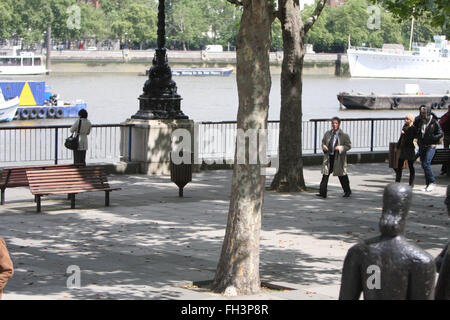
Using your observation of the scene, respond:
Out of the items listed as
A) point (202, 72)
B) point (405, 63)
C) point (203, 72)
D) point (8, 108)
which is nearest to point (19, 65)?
point (202, 72)

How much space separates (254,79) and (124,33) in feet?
505

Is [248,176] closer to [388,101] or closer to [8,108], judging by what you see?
[8,108]

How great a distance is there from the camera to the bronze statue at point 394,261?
4.81 metres

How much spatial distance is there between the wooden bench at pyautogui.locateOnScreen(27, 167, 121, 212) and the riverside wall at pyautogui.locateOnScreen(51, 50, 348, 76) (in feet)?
407

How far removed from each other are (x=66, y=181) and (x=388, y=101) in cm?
6502

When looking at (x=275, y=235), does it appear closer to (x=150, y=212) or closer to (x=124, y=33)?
(x=150, y=212)

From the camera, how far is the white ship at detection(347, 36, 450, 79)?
13338 cm

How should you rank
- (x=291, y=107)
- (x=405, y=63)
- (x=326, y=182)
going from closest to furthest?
(x=326, y=182) → (x=291, y=107) → (x=405, y=63)

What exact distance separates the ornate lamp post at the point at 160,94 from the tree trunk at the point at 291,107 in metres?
3.47

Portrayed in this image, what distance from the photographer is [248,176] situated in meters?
10.2

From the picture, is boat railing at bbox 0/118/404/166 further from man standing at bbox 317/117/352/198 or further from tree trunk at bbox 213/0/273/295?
tree trunk at bbox 213/0/273/295

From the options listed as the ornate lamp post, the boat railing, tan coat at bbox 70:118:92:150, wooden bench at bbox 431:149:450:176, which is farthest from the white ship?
tan coat at bbox 70:118:92:150

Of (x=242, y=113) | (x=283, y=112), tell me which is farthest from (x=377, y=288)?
(x=283, y=112)

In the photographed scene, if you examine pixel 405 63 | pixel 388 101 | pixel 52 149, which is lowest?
pixel 52 149
